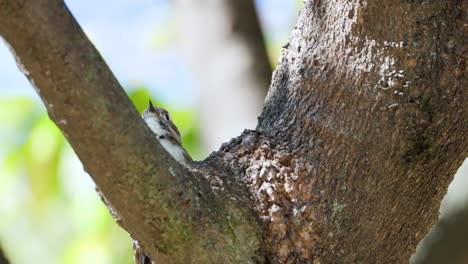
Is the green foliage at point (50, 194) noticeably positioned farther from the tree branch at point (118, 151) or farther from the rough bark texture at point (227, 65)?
the tree branch at point (118, 151)

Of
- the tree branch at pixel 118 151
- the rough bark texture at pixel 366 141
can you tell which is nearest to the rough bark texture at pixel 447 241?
the rough bark texture at pixel 366 141

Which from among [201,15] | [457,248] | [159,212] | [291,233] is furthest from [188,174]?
[201,15]

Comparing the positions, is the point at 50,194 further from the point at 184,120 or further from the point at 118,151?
the point at 118,151

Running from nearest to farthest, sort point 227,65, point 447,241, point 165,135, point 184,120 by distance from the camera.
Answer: point 165,135
point 447,241
point 227,65
point 184,120

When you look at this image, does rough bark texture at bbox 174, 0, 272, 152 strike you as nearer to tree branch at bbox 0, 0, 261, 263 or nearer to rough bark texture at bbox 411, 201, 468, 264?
rough bark texture at bbox 411, 201, 468, 264

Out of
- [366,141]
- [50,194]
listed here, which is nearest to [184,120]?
[50,194]

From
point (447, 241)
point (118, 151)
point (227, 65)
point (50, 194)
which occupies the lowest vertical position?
point (447, 241)

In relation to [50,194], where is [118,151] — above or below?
below

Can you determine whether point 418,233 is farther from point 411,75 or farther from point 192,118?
point 192,118

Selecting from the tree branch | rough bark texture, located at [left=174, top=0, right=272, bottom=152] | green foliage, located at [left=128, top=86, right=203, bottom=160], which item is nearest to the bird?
the tree branch
